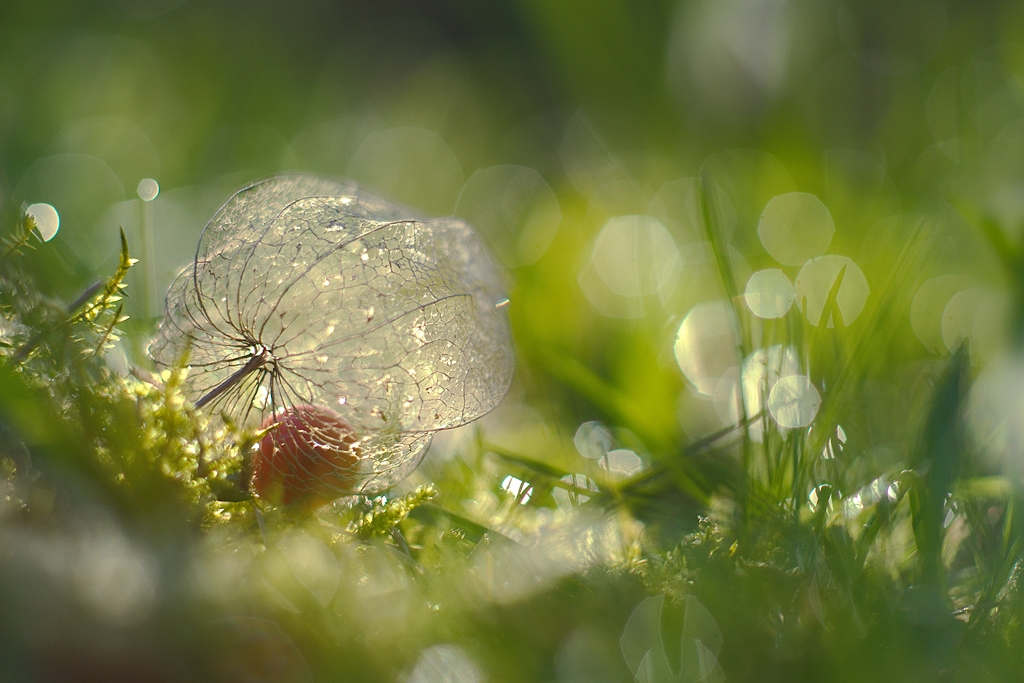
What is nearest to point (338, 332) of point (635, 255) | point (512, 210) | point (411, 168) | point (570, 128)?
point (635, 255)

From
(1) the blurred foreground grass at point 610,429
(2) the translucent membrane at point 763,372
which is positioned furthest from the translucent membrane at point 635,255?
(2) the translucent membrane at point 763,372

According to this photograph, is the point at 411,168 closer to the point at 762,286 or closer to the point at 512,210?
the point at 512,210

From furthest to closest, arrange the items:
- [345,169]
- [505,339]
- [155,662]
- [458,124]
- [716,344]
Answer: [458,124] → [345,169] → [716,344] → [505,339] → [155,662]

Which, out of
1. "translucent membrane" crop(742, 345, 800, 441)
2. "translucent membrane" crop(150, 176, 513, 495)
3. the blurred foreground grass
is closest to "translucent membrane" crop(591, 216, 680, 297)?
the blurred foreground grass

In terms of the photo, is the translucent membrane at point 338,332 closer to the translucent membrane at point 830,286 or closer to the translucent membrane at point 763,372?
the translucent membrane at point 763,372

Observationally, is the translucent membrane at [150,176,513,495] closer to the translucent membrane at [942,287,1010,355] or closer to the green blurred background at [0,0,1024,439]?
the green blurred background at [0,0,1024,439]

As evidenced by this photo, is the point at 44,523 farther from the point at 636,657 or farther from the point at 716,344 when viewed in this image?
the point at 716,344

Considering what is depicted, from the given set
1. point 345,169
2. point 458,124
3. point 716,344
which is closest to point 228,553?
point 716,344
